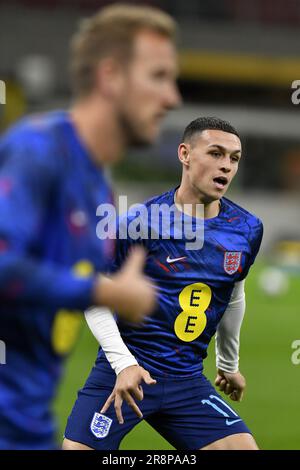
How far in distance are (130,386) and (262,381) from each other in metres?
6.57

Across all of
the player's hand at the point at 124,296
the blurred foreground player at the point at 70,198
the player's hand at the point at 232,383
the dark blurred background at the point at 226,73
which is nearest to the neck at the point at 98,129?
the blurred foreground player at the point at 70,198

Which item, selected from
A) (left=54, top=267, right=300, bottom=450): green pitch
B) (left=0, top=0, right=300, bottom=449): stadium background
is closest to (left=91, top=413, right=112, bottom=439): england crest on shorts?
(left=54, top=267, right=300, bottom=450): green pitch

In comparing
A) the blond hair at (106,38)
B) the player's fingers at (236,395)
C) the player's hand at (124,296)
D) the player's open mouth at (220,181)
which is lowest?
the player's fingers at (236,395)

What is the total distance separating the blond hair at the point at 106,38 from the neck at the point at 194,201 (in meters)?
1.76

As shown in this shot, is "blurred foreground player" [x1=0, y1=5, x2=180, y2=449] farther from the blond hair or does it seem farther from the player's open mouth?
the player's open mouth

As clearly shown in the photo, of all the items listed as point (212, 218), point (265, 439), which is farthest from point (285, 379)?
point (212, 218)

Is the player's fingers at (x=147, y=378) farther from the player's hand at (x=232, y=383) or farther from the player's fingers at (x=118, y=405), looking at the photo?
the player's hand at (x=232, y=383)

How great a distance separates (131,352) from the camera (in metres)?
4.79

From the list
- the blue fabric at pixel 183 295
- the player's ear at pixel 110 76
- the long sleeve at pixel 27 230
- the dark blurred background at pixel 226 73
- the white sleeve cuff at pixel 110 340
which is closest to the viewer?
the long sleeve at pixel 27 230

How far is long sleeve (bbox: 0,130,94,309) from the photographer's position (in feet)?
9.25

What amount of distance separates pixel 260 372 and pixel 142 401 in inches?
261

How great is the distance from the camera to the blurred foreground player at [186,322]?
4676mm

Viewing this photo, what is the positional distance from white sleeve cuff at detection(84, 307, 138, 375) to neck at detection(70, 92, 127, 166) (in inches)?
61.1

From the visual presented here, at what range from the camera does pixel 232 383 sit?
196 inches
